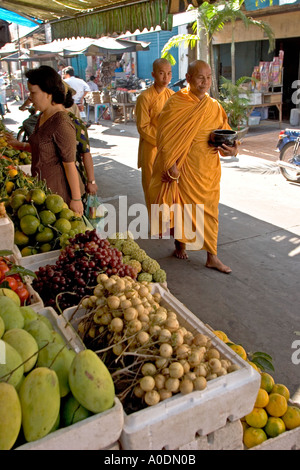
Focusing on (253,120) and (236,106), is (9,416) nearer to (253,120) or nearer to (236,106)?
(236,106)

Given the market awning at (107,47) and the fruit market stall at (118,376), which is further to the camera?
the market awning at (107,47)

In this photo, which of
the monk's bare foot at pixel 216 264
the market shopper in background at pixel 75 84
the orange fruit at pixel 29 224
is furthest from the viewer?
the market shopper in background at pixel 75 84

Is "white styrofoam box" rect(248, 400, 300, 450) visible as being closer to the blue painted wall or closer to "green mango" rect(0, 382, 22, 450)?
"green mango" rect(0, 382, 22, 450)

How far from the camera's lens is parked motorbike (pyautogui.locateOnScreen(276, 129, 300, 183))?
6.51 metres

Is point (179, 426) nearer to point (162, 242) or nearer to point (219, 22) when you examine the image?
point (162, 242)

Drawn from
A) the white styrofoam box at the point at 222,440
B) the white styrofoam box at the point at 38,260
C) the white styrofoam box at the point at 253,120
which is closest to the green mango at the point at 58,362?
the white styrofoam box at the point at 222,440

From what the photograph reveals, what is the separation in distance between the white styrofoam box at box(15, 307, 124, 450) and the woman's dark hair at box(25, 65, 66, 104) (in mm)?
2373

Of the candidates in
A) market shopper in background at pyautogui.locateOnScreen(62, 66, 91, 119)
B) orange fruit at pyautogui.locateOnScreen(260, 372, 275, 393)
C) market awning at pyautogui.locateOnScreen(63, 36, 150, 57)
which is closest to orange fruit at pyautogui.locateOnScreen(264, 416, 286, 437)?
orange fruit at pyautogui.locateOnScreen(260, 372, 275, 393)

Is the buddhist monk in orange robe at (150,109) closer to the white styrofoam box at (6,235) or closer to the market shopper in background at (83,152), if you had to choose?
the market shopper in background at (83,152)

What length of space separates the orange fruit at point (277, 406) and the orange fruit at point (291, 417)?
20 millimetres

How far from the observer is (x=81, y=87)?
1123cm

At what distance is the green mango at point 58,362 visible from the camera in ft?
3.70

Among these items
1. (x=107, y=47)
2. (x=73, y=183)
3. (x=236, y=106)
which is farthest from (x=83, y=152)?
(x=107, y=47)
